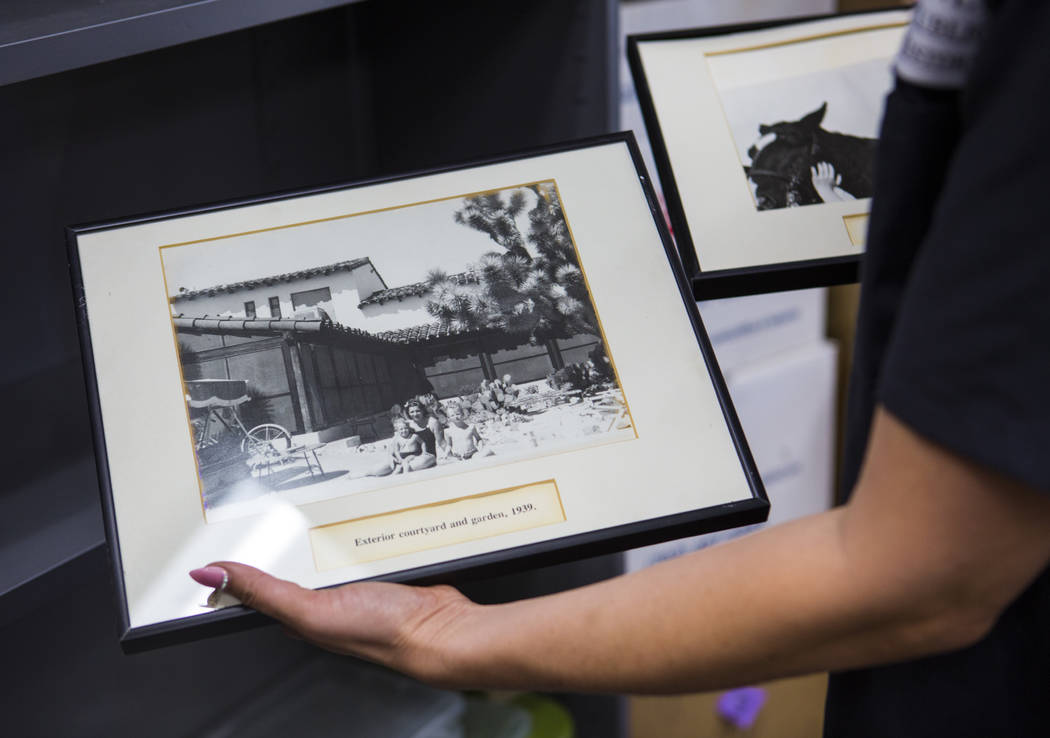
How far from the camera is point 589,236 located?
23.7 inches

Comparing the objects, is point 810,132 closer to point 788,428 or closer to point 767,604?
point 767,604

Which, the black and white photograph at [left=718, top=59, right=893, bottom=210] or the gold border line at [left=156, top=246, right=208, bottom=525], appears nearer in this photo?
the gold border line at [left=156, top=246, right=208, bottom=525]

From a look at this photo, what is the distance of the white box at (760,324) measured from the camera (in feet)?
4.98

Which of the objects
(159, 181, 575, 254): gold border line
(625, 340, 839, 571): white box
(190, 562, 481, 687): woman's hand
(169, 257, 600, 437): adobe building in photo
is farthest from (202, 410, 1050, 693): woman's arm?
(625, 340, 839, 571): white box

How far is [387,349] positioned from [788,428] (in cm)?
125

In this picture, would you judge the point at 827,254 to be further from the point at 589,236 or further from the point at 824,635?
the point at 824,635

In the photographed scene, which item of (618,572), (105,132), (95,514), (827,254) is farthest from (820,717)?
(105,132)

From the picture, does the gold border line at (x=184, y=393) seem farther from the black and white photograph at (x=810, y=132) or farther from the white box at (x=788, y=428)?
the white box at (x=788, y=428)

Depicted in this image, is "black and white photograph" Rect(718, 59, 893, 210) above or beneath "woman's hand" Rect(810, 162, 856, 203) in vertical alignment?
above

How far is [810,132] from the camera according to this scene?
2.23ft

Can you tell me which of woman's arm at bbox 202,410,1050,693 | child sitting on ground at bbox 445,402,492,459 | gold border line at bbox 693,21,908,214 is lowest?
woman's arm at bbox 202,410,1050,693

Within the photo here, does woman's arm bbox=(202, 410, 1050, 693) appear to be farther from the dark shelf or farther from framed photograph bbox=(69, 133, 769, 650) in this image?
the dark shelf

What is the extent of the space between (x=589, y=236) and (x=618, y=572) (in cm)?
51
